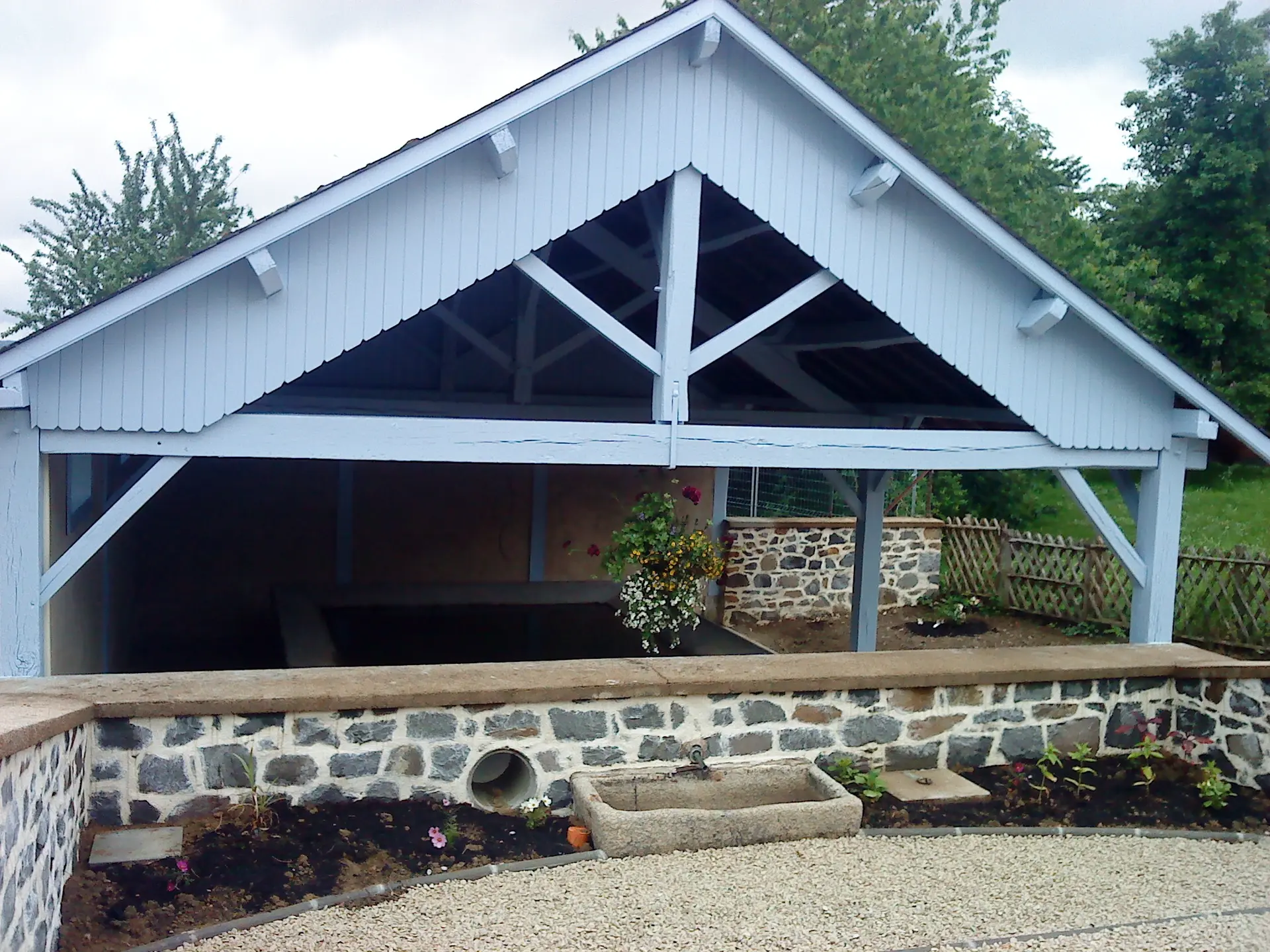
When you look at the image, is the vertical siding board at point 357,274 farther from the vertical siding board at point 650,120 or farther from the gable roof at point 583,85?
the vertical siding board at point 650,120

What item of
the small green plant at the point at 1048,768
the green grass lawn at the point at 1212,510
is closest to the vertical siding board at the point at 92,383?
the small green plant at the point at 1048,768

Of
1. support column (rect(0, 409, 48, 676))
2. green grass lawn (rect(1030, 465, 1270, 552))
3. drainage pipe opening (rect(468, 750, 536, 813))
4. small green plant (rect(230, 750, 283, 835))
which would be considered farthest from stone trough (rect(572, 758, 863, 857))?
green grass lawn (rect(1030, 465, 1270, 552))

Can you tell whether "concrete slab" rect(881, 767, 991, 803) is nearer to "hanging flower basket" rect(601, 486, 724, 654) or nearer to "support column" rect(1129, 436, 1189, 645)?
"support column" rect(1129, 436, 1189, 645)

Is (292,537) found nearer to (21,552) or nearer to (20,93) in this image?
(21,552)

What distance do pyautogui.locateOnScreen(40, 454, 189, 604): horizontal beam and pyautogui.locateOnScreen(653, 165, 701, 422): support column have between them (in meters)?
2.35

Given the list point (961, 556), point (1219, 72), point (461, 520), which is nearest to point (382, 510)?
point (461, 520)

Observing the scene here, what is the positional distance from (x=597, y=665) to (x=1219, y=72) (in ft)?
56.5

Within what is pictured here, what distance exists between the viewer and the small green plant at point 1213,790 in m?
5.59

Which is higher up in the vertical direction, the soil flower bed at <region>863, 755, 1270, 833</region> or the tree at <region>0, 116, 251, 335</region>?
the tree at <region>0, 116, 251, 335</region>

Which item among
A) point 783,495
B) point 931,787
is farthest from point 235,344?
point 783,495

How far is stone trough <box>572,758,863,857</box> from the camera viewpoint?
4711 mm

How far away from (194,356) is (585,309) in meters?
1.80

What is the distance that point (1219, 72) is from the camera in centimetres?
1767

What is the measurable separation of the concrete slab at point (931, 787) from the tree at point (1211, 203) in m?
14.6
